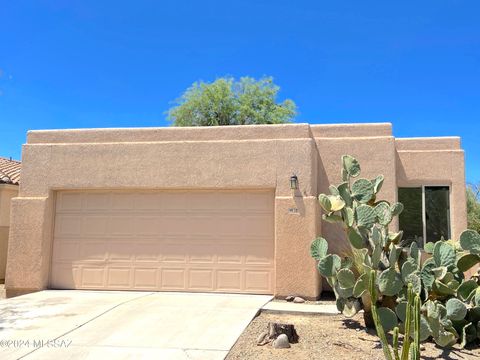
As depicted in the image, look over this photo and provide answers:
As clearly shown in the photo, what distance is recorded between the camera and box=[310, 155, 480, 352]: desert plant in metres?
6.77

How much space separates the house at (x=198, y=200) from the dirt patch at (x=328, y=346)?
2373 millimetres

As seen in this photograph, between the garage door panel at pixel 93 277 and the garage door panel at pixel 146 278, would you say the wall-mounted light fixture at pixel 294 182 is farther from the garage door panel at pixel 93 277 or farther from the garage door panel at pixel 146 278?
the garage door panel at pixel 93 277

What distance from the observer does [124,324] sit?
7.98 m

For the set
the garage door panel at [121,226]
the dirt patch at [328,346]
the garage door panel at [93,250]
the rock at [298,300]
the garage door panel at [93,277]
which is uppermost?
the garage door panel at [121,226]

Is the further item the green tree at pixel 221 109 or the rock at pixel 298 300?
the green tree at pixel 221 109

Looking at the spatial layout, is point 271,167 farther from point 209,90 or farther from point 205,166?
point 209,90

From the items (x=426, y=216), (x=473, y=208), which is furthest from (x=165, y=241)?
(x=473, y=208)

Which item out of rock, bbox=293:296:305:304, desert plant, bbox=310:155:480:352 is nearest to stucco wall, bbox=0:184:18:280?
rock, bbox=293:296:305:304

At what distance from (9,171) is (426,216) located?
1277 centimetres

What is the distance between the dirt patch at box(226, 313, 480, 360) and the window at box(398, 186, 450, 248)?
13.0 ft

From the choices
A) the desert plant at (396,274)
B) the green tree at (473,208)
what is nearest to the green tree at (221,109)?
the green tree at (473,208)

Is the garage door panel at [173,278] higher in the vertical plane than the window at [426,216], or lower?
lower

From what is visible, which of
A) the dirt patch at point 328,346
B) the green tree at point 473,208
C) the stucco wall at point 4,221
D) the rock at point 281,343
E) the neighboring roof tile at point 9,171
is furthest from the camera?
the green tree at point 473,208

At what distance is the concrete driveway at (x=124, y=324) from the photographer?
22.0 ft
